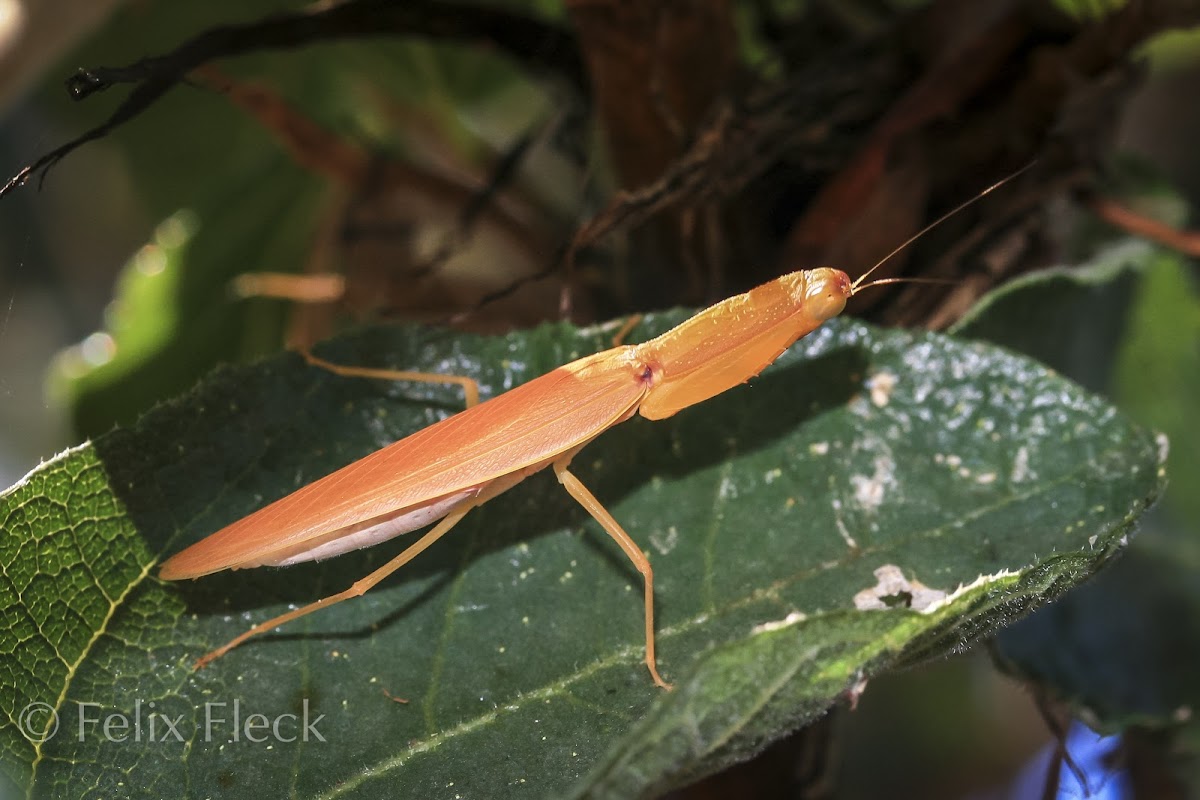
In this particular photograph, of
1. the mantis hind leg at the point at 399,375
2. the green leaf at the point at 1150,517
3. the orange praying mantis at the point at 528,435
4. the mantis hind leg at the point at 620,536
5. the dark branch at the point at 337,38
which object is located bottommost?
the green leaf at the point at 1150,517

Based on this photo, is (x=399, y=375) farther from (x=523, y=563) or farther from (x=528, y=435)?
(x=523, y=563)

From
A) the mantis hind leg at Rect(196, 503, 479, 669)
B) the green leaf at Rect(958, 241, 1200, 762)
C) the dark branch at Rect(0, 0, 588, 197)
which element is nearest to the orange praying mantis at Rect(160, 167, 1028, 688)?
the mantis hind leg at Rect(196, 503, 479, 669)

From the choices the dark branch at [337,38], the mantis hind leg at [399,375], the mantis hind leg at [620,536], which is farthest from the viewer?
the mantis hind leg at [399,375]

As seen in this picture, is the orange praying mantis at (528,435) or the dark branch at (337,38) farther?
the orange praying mantis at (528,435)

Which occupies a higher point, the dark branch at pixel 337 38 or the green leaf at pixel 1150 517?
the dark branch at pixel 337 38

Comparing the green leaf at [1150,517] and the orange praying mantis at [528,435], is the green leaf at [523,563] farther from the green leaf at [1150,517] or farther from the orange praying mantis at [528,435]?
the green leaf at [1150,517]

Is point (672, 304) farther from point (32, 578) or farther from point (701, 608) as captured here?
point (32, 578)

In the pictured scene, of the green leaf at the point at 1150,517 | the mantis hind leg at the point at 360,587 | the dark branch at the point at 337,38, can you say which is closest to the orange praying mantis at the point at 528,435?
the mantis hind leg at the point at 360,587
